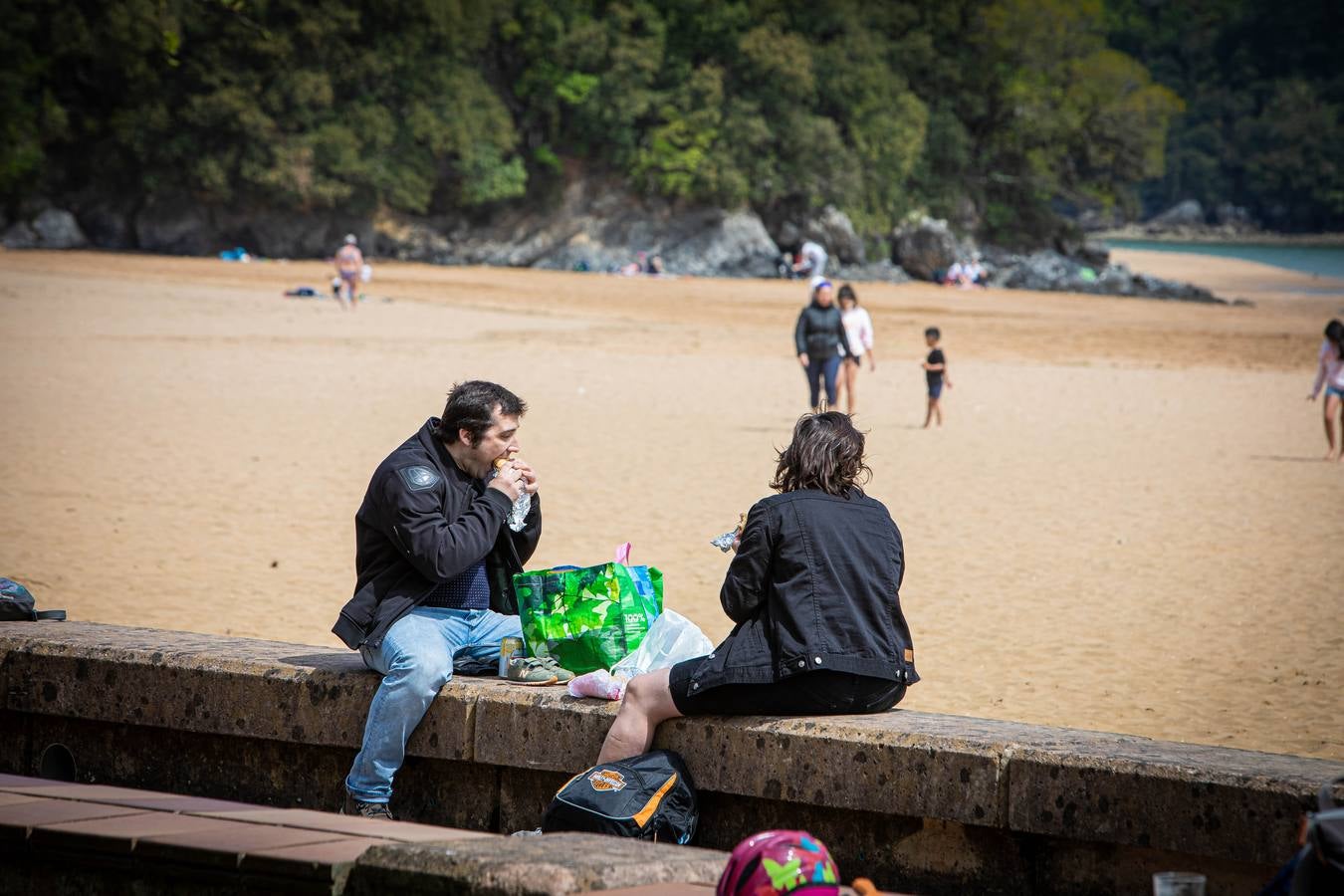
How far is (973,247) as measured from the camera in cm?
7044

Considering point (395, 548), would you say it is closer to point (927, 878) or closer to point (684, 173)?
point (927, 878)

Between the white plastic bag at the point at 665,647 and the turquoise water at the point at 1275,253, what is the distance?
80.6 meters

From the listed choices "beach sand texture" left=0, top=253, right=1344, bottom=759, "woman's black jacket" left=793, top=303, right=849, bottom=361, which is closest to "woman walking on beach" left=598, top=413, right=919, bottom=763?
"beach sand texture" left=0, top=253, right=1344, bottom=759

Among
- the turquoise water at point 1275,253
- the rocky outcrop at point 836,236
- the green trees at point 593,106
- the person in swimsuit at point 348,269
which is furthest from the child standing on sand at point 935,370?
the turquoise water at point 1275,253

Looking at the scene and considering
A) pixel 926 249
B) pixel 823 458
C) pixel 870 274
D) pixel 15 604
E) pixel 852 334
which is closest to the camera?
pixel 823 458

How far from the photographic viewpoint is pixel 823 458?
14.4ft

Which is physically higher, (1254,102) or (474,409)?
(1254,102)

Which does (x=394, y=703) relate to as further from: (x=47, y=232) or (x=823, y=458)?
(x=47, y=232)

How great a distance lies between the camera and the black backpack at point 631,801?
3.98m

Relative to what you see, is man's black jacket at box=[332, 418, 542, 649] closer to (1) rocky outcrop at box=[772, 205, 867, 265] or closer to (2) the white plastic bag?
(2) the white plastic bag

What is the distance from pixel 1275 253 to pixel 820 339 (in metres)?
104

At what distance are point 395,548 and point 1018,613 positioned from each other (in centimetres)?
523

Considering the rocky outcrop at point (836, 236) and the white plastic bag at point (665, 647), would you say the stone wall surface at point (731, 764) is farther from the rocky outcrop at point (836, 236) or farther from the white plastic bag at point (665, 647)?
the rocky outcrop at point (836, 236)

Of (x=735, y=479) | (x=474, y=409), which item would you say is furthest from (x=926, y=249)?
(x=474, y=409)
